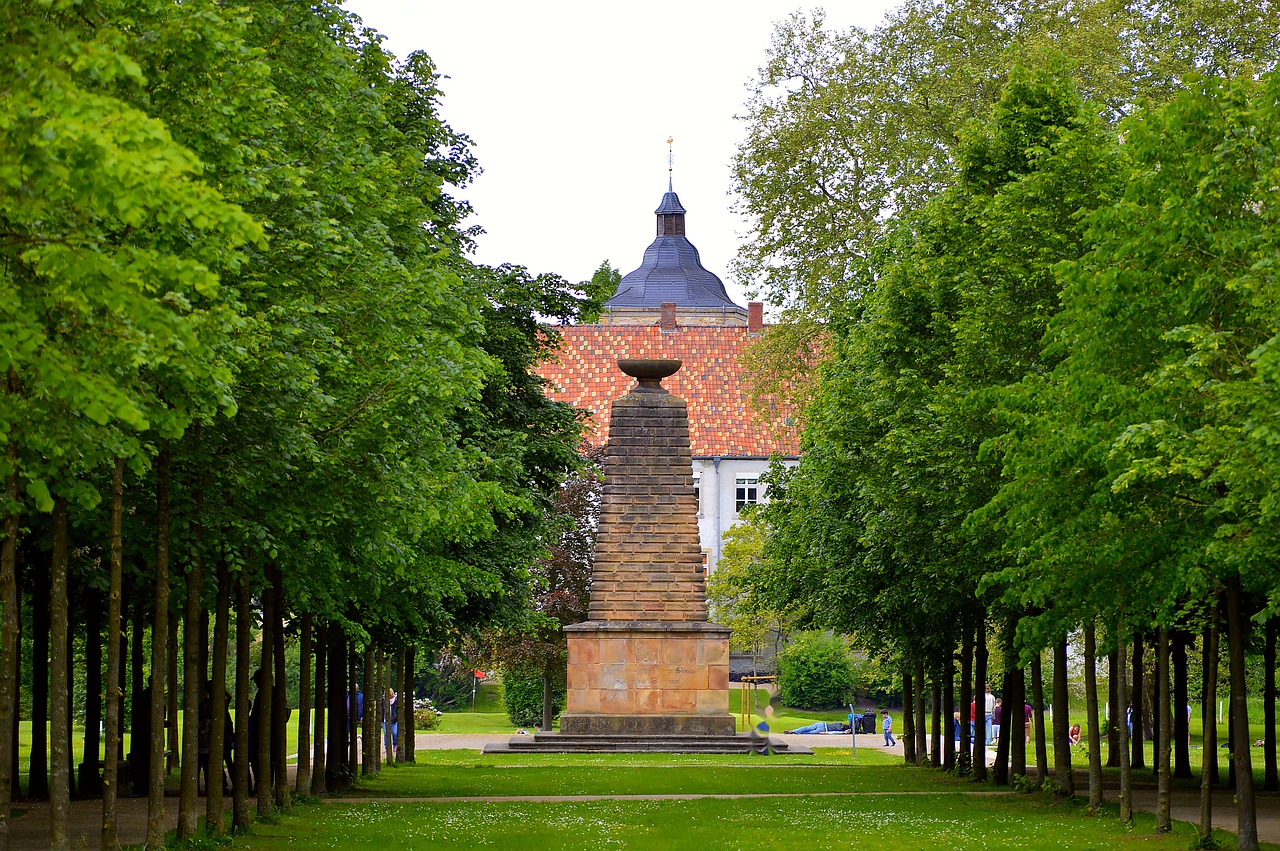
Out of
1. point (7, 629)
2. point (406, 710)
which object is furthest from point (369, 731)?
point (7, 629)

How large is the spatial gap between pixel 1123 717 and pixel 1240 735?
13.3 ft

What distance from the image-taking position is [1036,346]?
22.4m

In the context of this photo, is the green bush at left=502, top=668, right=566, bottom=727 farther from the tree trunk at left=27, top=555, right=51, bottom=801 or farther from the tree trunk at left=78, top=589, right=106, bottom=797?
the tree trunk at left=27, top=555, right=51, bottom=801

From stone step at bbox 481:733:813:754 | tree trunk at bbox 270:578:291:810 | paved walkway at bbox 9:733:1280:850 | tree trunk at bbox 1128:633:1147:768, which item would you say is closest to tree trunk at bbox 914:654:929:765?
stone step at bbox 481:733:813:754

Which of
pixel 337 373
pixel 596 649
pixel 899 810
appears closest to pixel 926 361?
pixel 899 810

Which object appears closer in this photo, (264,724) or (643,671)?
(264,724)

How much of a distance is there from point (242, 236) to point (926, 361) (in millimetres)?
17033

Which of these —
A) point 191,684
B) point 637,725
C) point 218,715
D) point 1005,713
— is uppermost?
point 191,684

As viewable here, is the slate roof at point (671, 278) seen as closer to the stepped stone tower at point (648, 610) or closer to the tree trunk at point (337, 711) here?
the stepped stone tower at point (648, 610)

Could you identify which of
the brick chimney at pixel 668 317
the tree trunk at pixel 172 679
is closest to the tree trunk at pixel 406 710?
the tree trunk at pixel 172 679

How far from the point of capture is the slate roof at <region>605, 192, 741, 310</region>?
125m

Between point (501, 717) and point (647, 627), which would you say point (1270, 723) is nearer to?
point (647, 627)

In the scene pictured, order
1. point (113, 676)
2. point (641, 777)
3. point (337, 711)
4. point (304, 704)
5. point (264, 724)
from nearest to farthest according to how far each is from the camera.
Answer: point (113, 676), point (264, 724), point (304, 704), point (337, 711), point (641, 777)

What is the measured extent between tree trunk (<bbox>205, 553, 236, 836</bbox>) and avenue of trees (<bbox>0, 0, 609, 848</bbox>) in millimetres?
39
